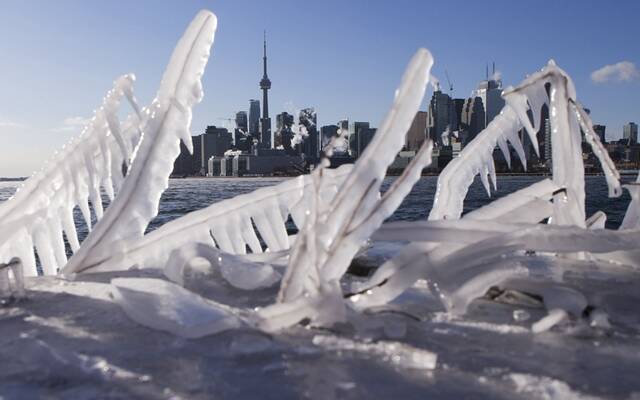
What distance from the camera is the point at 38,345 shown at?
1.42 m

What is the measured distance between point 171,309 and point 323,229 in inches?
18.9

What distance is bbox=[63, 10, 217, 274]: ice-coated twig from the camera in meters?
2.65

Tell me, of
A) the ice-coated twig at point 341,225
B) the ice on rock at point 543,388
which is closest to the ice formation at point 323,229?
the ice-coated twig at point 341,225

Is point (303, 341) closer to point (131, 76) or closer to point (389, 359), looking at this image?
point (389, 359)

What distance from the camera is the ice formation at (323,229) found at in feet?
4.99

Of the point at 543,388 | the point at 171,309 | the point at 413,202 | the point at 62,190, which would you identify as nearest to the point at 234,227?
the point at 62,190

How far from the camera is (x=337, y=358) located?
1.27 meters

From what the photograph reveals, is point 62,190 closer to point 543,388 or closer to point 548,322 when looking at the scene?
point 548,322

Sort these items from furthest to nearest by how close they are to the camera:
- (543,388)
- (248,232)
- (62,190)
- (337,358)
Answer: (62,190) → (248,232) → (337,358) → (543,388)

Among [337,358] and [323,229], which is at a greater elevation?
[323,229]

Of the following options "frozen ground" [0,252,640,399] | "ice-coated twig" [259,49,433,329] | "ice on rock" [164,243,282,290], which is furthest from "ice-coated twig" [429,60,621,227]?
"ice on rock" [164,243,282,290]

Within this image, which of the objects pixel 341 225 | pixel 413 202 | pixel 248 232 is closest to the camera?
pixel 341 225

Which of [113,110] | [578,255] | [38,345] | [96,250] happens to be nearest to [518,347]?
[38,345]

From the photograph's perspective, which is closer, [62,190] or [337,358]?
[337,358]
